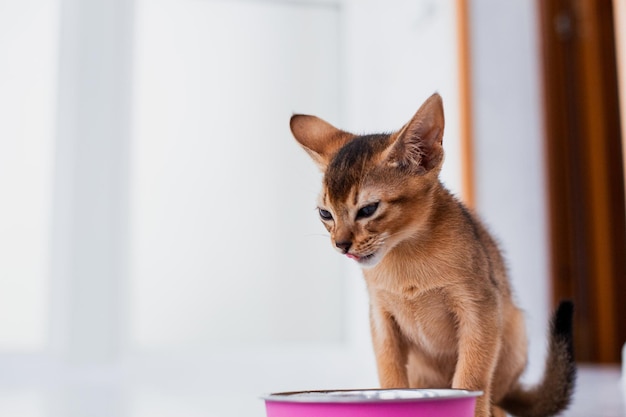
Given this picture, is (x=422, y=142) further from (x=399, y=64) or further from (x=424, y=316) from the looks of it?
(x=399, y=64)

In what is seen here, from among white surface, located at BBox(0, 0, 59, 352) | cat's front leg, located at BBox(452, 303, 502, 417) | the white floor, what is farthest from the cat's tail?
white surface, located at BBox(0, 0, 59, 352)

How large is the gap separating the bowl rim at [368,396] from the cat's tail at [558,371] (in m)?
0.40

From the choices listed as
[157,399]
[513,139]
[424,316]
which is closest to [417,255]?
[424,316]

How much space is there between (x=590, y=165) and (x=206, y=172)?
1.94 meters

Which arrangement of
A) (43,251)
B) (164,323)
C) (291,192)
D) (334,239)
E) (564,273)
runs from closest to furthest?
(334,239) → (564,273) → (43,251) → (164,323) → (291,192)

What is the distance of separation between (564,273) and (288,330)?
1493 mm

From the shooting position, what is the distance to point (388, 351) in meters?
1.12

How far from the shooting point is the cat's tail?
1.23 m

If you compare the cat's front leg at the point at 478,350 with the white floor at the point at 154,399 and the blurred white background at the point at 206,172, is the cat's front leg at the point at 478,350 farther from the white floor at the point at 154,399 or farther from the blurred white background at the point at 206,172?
the blurred white background at the point at 206,172

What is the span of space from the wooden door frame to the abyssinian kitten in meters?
2.26

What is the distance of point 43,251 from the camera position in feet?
11.1

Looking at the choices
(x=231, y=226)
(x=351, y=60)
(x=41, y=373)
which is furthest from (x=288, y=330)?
(x=351, y=60)

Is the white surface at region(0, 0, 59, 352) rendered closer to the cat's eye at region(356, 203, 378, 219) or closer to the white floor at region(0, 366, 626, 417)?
the white floor at region(0, 366, 626, 417)

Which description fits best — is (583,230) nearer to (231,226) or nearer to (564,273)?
(564,273)
